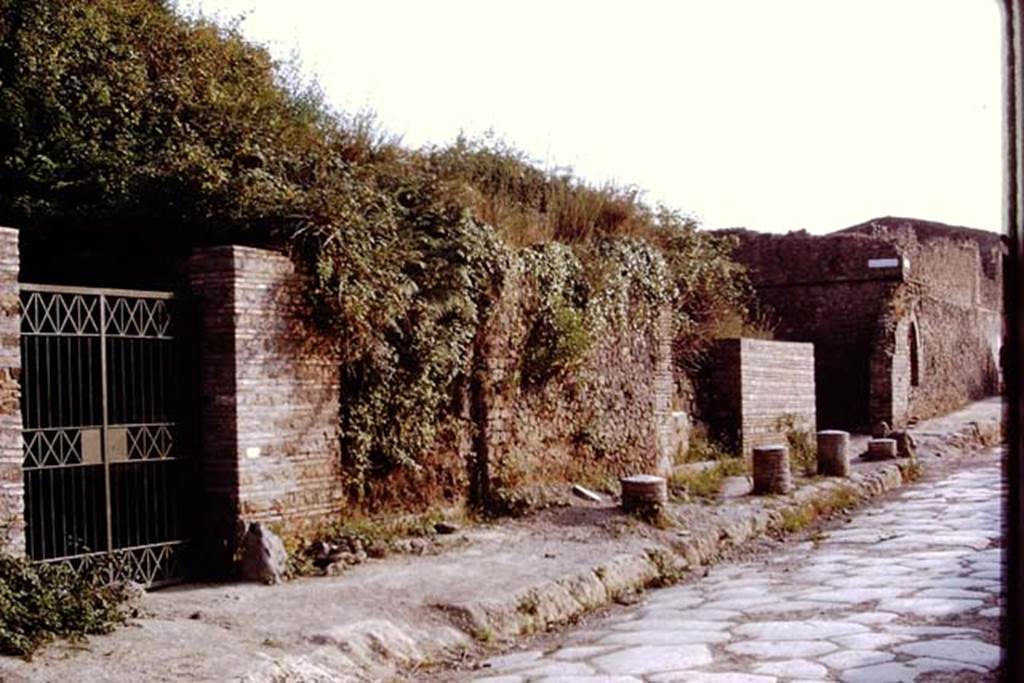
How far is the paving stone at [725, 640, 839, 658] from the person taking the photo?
6.14 metres

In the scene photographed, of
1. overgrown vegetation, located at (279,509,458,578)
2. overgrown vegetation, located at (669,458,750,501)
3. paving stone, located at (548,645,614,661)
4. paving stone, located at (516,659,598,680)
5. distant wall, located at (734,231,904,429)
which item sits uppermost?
distant wall, located at (734,231,904,429)

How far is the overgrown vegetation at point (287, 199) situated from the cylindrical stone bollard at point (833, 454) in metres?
4.15

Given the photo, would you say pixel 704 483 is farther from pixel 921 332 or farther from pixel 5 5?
pixel 921 332

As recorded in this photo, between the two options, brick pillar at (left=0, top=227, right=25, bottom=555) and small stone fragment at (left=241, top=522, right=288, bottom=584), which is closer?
brick pillar at (left=0, top=227, right=25, bottom=555)

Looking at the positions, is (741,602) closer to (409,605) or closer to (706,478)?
(409,605)

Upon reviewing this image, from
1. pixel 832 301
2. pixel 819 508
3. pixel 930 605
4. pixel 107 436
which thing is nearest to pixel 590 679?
pixel 930 605

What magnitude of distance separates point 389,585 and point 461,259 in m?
3.57

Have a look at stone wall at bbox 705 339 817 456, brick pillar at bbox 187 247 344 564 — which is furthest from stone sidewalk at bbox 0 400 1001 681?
stone wall at bbox 705 339 817 456

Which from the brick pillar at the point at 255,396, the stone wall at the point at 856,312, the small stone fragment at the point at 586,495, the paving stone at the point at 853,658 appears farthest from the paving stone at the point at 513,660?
the stone wall at the point at 856,312

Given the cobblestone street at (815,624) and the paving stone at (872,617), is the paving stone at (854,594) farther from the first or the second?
the paving stone at (872,617)

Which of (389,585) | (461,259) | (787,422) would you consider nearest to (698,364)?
(787,422)

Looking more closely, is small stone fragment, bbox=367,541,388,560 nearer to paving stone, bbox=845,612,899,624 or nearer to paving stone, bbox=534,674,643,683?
paving stone, bbox=534,674,643,683

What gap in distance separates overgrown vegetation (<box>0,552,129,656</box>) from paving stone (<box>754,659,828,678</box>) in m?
3.61

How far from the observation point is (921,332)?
81.1ft
